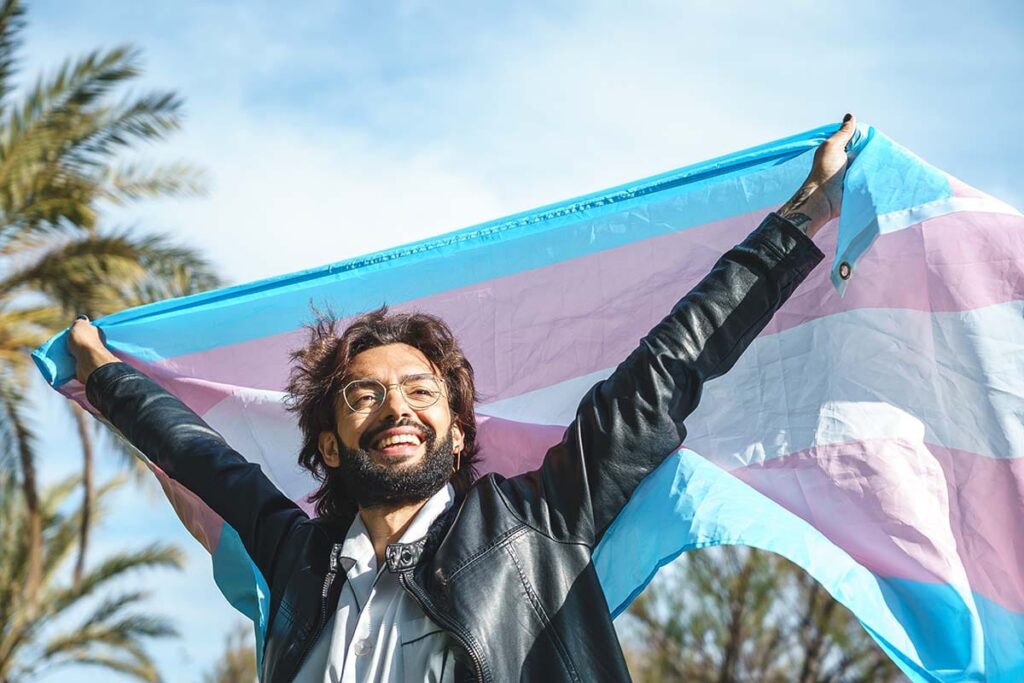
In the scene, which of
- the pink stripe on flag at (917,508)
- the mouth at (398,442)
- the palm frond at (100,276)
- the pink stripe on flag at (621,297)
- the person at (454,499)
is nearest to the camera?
the person at (454,499)

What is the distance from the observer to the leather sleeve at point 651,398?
3.17 metres

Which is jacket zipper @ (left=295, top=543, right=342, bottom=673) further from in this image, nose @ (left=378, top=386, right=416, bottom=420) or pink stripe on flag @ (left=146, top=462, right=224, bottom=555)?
Answer: pink stripe on flag @ (left=146, top=462, right=224, bottom=555)

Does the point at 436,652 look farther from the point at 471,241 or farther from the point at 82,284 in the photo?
the point at 82,284

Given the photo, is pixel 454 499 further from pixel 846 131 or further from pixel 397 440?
pixel 846 131

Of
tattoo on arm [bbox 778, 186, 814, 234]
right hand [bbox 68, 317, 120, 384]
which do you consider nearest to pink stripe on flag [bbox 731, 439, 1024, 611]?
tattoo on arm [bbox 778, 186, 814, 234]

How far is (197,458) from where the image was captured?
3.81 meters

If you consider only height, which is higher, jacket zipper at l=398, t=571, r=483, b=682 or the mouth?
the mouth

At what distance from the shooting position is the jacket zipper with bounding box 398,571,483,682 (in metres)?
2.91

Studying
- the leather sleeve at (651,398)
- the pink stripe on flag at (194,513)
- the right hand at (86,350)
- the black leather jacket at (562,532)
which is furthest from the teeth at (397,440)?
the right hand at (86,350)

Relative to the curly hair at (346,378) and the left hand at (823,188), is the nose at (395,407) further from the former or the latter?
the left hand at (823,188)

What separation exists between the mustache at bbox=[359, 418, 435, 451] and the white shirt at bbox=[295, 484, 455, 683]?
202mm

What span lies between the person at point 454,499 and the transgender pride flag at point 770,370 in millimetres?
172

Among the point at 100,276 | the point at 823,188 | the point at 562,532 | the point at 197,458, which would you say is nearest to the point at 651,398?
the point at 562,532

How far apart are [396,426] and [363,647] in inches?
24.9
